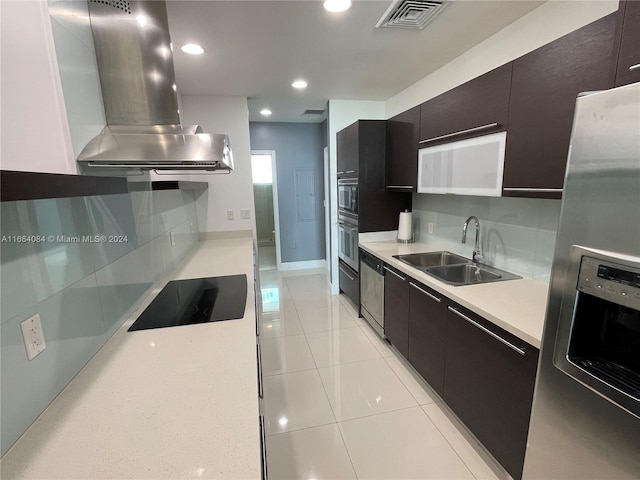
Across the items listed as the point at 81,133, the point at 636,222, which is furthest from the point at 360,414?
the point at 81,133

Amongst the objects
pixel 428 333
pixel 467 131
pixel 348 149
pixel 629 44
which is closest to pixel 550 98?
pixel 629 44

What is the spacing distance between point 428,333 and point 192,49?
2658 millimetres

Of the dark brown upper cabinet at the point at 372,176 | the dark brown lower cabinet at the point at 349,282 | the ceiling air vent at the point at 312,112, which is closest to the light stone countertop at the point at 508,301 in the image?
the dark brown upper cabinet at the point at 372,176

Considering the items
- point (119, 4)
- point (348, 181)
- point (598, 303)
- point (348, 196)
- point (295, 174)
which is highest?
point (119, 4)

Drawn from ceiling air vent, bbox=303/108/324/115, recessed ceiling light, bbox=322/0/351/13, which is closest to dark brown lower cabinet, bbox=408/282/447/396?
recessed ceiling light, bbox=322/0/351/13

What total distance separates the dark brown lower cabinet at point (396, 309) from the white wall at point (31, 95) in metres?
2.09

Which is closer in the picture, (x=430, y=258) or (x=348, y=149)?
(x=430, y=258)

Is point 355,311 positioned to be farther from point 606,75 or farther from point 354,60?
point 606,75

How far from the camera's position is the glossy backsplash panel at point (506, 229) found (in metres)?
1.77

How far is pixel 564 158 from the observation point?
1300 mm

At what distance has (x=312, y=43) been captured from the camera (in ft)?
7.12

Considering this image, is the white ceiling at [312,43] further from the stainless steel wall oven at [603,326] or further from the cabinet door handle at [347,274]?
the cabinet door handle at [347,274]

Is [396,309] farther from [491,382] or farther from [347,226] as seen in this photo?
[347,226]

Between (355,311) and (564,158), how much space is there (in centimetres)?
264
